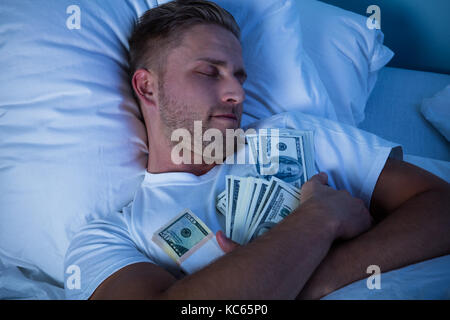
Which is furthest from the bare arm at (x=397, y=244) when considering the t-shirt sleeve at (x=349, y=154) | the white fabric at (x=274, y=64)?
the white fabric at (x=274, y=64)

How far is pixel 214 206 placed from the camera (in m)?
1.13

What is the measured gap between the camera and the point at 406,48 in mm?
2164

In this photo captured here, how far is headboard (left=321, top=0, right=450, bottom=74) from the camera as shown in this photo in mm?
2000

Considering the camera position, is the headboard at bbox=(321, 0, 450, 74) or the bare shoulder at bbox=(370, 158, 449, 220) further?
the headboard at bbox=(321, 0, 450, 74)

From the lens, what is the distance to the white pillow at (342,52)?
1749 millimetres

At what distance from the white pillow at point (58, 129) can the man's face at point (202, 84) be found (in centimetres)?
21

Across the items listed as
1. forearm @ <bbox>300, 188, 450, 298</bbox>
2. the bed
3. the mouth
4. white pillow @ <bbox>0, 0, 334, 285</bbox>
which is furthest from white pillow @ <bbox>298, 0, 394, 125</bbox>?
white pillow @ <bbox>0, 0, 334, 285</bbox>

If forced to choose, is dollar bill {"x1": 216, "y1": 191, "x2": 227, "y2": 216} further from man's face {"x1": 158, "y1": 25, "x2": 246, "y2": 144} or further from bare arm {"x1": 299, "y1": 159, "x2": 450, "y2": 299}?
bare arm {"x1": 299, "y1": 159, "x2": 450, "y2": 299}

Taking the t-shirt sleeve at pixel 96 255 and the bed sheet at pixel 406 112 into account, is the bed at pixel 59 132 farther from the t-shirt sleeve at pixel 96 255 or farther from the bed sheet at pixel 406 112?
the bed sheet at pixel 406 112

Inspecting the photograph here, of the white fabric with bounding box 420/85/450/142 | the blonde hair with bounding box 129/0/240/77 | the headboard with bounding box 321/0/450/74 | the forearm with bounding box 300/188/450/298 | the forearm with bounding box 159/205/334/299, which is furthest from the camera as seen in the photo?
the headboard with bounding box 321/0/450/74

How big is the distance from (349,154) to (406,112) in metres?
0.91

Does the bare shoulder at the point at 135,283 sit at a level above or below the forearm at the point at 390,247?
below

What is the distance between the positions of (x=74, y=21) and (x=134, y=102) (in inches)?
14.9

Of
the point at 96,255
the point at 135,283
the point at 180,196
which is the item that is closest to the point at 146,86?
the point at 180,196
